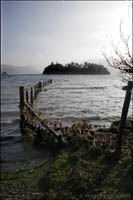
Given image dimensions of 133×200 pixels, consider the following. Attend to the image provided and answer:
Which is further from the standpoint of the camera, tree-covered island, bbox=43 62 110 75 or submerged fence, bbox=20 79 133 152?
tree-covered island, bbox=43 62 110 75

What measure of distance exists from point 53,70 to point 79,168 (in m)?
174

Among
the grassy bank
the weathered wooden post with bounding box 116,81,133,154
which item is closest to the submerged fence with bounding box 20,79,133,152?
the weathered wooden post with bounding box 116,81,133,154

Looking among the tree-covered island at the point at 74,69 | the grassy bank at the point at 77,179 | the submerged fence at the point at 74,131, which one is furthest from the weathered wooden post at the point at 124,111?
the tree-covered island at the point at 74,69

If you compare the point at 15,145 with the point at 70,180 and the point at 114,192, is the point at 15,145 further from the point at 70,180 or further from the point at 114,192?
the point at 114,192

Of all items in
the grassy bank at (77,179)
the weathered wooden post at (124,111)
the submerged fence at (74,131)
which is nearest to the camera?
the grassy bank at (77,179)

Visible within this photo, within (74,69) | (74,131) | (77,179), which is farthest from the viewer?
(74,69)

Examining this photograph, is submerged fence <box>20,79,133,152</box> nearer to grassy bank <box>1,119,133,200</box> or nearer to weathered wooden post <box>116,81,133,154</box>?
weathered wooden post <box>116,81,133,154</box>

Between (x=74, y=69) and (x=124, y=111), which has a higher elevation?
(x=74, y=69)

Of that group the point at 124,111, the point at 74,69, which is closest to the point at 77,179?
the point at 124,111

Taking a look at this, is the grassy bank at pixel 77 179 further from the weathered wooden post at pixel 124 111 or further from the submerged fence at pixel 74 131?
the submerged fence at pixel 74 131

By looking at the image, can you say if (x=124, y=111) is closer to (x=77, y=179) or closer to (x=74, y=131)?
(x=77, y=179)

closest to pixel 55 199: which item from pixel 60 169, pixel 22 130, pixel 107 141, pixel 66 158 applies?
pixel 60 169

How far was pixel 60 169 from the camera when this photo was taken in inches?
184

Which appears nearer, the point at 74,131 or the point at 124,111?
the point at 124,111
